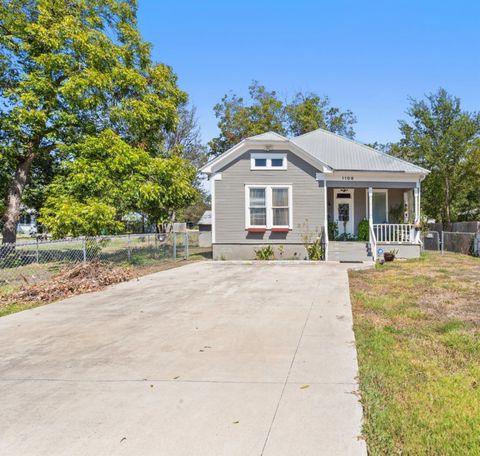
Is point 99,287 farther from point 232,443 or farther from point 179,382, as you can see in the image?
point 232,443

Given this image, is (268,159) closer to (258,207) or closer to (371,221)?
(258,207)

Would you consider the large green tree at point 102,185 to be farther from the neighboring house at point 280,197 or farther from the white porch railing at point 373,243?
the white porch railing at point 373,243

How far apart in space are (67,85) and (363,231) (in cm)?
1349

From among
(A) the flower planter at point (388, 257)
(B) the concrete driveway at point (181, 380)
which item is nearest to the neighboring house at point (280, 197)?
(A) the flower planter at point (388, 257)

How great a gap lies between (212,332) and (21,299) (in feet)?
16.6

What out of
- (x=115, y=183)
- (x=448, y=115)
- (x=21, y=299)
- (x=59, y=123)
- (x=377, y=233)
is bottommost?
(x=21, y=299)

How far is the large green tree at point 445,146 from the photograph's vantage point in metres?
23.7

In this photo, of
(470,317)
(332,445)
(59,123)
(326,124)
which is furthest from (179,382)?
(326,124)

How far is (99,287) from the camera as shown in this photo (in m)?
9.21

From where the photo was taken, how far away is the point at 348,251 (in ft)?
51.0

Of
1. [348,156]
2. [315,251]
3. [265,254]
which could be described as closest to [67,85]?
[265,254]

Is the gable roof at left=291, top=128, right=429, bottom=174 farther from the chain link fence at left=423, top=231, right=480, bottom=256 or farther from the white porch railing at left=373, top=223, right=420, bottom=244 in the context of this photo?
the chain link fence at left=423, top=231, right=480, bottom=256

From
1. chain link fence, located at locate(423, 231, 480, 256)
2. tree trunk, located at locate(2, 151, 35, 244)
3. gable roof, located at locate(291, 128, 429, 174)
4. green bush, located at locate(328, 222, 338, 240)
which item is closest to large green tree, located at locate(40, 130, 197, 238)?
tree trunk, located at locate(2, 151, 35, 244)

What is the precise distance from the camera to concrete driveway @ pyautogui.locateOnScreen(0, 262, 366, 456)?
2570 millimetres
